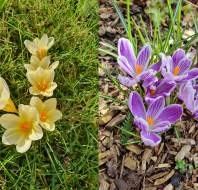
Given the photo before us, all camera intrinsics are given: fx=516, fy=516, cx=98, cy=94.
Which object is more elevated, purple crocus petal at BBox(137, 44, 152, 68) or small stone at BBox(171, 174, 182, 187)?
purple crocus petal at BBox(137, 44, 152, 68)

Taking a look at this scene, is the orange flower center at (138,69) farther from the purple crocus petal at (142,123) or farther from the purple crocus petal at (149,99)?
the purple crocus petal at (142,123)

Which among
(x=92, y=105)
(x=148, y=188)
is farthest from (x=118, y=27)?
(x=148, y=188)

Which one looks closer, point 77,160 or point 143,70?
point 143,70

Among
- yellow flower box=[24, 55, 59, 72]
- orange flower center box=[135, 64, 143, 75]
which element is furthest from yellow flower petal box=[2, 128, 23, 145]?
orange flower center box=[135, 64, 143, 75]

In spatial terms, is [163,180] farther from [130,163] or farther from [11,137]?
[11,137]

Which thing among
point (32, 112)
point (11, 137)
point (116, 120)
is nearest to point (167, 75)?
point (116, 120)

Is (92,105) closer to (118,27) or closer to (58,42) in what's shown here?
(58,42)

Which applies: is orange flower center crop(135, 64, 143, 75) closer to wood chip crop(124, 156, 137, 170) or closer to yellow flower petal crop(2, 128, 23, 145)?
wood chip crop(124, 156, 137, 170)
